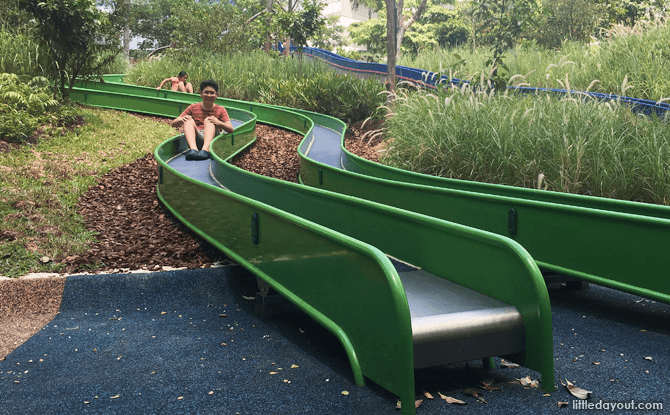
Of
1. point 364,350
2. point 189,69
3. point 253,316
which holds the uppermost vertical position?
point 189,69

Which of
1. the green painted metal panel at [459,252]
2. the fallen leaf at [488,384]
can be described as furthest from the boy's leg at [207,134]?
the fallen leaf at [488,384]

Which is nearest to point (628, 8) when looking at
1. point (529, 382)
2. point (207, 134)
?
point (207, 134)

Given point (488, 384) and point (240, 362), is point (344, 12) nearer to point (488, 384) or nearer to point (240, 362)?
point (240, 362)

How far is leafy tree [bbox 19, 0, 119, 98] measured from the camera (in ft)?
30.1

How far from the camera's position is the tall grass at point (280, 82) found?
43.6 feet

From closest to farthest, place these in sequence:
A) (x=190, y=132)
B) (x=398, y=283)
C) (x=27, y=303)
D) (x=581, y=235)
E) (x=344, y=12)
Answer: (x=398, y=283) → (x=581, y=235) → (x=27, y=303) → (x=190, y=132) → (x=344, y=12)

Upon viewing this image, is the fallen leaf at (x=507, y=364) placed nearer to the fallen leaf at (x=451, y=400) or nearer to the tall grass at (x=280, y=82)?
the fallen leaf at (x=451, y=400)

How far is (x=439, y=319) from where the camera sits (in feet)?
8.13

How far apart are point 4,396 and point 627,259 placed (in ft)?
12.0

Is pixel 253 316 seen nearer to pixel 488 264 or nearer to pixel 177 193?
pixel 488 264

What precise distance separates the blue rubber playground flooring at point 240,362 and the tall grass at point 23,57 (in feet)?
23.6

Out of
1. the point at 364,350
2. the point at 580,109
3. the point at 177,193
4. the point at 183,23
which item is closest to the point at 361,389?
the point at 364,350

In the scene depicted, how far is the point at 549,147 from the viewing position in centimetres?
595

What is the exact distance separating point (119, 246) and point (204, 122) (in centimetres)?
415
